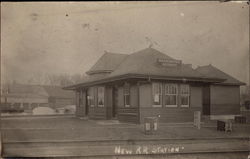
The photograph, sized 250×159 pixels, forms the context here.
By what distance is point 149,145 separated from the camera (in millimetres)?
5812

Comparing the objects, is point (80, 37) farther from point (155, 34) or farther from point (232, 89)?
point (232, 89)

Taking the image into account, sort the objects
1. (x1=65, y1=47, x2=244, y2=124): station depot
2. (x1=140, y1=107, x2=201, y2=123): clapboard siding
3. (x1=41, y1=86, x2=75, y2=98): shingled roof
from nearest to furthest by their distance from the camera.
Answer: (x1=41, y1=86, x2=75, y2=98): shingled roof
(x1=65, y1=47, x2=244, y2=124): station depot
(x1=140, y1=107, x2=201, y2=123): clapboard siding

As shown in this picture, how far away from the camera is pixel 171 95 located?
670cm

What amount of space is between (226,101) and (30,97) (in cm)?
435

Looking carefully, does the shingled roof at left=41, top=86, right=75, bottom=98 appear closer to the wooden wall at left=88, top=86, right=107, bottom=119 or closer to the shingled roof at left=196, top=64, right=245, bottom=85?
the wooden wall at left=88, top=86, right=107, bottom=119

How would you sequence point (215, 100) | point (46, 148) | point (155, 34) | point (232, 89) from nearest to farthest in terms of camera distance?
point (46, 148)
point (155, 34)
point (232, 89)
point (215, 100)

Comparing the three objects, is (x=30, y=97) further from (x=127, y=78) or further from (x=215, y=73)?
(x=215, y=73)

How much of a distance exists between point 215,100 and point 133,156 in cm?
256

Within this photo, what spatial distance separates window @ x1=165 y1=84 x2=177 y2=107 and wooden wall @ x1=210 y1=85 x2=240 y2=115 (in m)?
0.92

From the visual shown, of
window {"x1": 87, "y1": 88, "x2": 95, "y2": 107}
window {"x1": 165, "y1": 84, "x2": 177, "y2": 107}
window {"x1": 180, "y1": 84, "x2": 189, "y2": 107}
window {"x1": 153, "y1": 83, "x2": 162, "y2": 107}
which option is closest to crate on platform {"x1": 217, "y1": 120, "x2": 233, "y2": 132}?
window {"x1": 180, "y1": 84, "x2": 189, "y2": 107}

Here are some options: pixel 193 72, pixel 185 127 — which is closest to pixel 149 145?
pixel 185 127

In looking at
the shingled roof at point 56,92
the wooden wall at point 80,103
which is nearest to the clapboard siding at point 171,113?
the wooden wall at point 80,103

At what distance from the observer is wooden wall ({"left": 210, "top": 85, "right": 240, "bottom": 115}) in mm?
6570

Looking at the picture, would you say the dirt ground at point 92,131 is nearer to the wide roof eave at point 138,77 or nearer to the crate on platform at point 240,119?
the crate on platform at point 240,119
